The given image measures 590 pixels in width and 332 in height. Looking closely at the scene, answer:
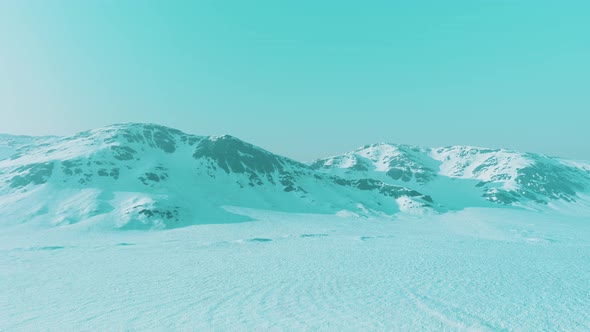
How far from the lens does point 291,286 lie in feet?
91.6

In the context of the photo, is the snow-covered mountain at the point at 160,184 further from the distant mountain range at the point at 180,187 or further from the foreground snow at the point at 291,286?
the foreground snow at the point at 291,286

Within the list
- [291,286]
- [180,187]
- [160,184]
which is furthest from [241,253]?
[160,184]

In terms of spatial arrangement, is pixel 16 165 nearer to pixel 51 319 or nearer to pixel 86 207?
pixel 86 207

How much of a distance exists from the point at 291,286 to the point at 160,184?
308ft

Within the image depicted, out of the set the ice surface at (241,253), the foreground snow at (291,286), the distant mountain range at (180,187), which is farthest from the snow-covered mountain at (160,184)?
the foreground snow at (291,286)

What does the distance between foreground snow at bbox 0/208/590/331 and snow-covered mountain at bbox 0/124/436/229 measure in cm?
2999

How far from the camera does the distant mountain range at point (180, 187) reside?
8612 centimetres

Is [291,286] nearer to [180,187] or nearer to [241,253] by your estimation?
[241,253]

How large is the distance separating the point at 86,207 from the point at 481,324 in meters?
93.5

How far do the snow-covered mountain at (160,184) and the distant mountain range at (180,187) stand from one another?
323 mm

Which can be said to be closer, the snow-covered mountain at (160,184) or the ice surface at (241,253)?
the ice surface at (241,253)

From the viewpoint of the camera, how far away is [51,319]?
20.3m

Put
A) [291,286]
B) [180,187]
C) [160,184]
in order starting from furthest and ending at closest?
[180,187], [160,184], [291,286]

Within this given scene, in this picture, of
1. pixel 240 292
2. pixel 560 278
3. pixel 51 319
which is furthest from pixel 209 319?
pixel 560 278
